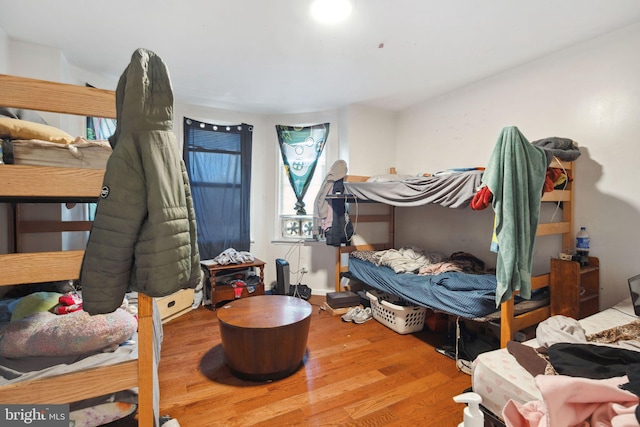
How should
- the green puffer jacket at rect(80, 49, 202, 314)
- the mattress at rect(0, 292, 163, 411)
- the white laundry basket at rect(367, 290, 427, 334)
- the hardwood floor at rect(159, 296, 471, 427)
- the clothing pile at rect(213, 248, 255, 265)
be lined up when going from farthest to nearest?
the clothing pile at rect(213, 248, 255, 265)
the white laundry basket at rect(367, 290, 427, 334)
the hardwood floor at rect(159, 296, 471, 427)
the mattress at rect(0, 292, 163, 411)
the green puffer jacket at rect(80, 49, 202, 314)

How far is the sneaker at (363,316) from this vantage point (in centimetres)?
280

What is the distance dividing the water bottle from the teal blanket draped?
676 mm

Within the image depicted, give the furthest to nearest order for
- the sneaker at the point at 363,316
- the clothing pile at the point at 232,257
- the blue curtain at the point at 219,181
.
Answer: the blue curtain at the point at 219,181, the clothing pile at the point at 232,257, the sneaker at the point at 363,316

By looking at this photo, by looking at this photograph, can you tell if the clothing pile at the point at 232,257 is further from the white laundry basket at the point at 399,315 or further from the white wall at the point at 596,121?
the white wall at the point at 596,121

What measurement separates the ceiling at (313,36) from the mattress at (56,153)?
108cm

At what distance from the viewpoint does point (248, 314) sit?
2053mm

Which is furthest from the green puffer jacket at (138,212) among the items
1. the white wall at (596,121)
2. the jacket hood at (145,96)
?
the white wall at (596,121)

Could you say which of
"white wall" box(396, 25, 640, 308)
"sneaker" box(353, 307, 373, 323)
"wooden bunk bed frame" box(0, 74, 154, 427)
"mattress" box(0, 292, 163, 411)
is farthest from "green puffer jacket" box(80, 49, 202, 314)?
"white wall" box(396, 25, 640, 308)

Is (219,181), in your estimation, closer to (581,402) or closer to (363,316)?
(363,316)

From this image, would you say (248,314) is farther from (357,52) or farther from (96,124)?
(96,124)

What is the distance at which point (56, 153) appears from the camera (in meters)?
1.11

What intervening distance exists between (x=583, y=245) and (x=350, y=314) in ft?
6.32

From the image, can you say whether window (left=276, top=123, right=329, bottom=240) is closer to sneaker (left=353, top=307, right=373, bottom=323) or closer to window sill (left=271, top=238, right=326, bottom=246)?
window sill (left=271, top=238, right=326, bottom=246)

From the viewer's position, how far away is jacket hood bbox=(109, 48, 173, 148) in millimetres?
895
